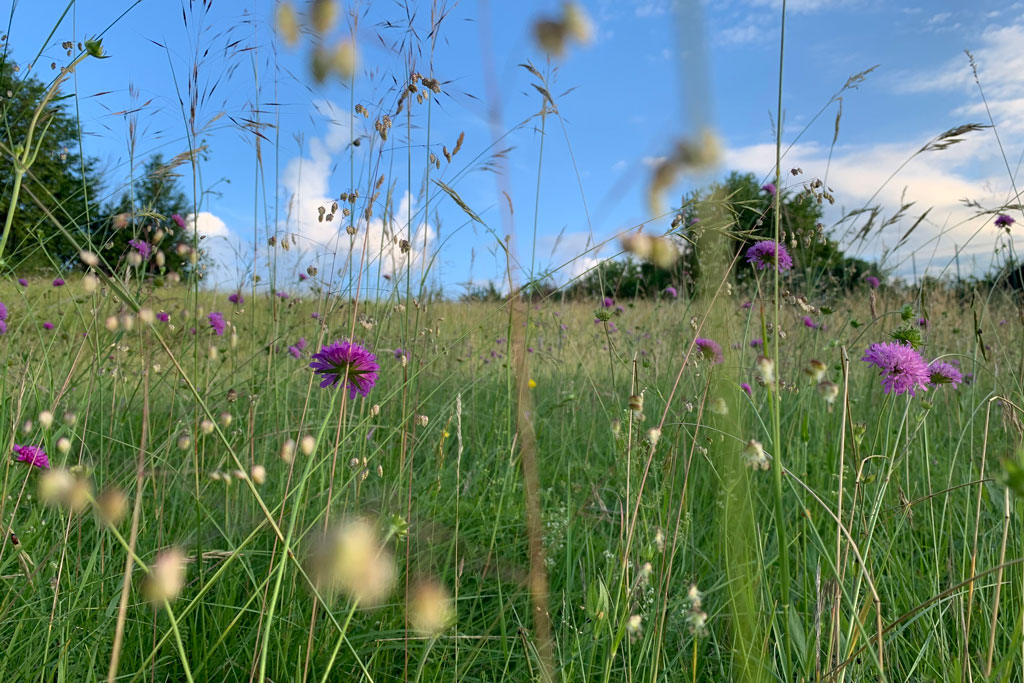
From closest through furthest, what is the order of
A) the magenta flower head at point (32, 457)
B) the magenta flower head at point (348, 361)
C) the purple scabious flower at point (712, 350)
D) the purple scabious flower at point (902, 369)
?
the purple scabious flower at point (712, 350) → the magenta flower head at point (348, 361) → the magenta flower head at point (32, 457) → the purple scabious flower at point (902, 369)

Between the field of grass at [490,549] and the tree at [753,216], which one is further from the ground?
the tree at [753,216]

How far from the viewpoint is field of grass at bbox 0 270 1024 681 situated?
63cm

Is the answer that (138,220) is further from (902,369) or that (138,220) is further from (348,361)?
(902,369)

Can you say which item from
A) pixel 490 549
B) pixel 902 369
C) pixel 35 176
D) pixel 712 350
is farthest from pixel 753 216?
pixel 35 176

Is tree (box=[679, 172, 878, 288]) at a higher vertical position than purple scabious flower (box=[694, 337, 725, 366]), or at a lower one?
higher

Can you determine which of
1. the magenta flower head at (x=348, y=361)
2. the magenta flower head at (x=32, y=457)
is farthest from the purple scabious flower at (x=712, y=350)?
the magenta flower head at (x=32, y=457)

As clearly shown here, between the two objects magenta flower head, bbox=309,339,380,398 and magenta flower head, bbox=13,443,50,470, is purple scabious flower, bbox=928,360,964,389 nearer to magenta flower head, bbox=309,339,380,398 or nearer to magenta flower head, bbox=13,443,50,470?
magenta flower head, bbox=309,339,380,398

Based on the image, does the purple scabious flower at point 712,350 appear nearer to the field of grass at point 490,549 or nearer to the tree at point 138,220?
the field of grass at point 490,549

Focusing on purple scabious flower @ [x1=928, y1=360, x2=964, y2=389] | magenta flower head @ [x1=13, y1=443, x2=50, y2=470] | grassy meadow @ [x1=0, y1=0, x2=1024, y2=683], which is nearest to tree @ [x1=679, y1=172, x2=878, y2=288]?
grassy meadow @ [x1=0, y1=0, x2=1024, y2=683]

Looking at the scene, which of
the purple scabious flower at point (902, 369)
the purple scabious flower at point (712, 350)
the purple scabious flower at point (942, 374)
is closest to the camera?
the purple scabious flower at point (712, 350)

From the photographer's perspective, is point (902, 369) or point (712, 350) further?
point (902, 369)

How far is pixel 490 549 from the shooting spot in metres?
1.12

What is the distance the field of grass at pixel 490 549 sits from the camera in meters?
0.63

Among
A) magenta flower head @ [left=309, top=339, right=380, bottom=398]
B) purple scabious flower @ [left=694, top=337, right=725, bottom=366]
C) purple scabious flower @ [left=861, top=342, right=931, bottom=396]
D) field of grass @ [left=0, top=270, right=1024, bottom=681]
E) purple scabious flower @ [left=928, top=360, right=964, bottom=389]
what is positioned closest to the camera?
purple scabious flower @ [left=694, top=337, right=725, bottom=366]
